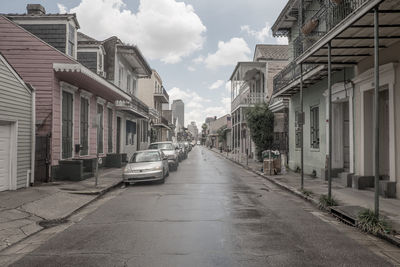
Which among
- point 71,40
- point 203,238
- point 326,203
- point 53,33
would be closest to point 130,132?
point 71,40

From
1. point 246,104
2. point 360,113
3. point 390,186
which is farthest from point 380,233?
point 246,104

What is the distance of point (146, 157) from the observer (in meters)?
14.6

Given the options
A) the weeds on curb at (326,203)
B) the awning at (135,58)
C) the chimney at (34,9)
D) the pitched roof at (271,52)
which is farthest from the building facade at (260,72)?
the weeds on curb at (326,203)

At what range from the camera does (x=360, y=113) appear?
11.2 meters

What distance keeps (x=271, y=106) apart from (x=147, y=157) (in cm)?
1135

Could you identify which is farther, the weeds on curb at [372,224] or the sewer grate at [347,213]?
the sewer grate at [347,213]

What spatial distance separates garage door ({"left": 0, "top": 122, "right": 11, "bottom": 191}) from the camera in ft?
33.7

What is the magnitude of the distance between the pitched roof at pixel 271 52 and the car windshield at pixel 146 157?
17.9 meters

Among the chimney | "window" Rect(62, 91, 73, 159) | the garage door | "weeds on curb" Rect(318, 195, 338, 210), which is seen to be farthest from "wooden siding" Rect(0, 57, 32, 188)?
"weeds on curb" Rect(318, 195, 338, 210)

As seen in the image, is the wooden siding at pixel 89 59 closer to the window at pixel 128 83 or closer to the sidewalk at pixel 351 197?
the window at pixel 128 83

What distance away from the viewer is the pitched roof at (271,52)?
96.3 feet

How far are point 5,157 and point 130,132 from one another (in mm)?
16442

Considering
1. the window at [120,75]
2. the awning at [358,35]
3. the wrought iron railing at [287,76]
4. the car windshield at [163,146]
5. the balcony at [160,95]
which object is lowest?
the car windshield at [163,146]

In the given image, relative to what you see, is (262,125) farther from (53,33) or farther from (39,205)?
(39,205)
